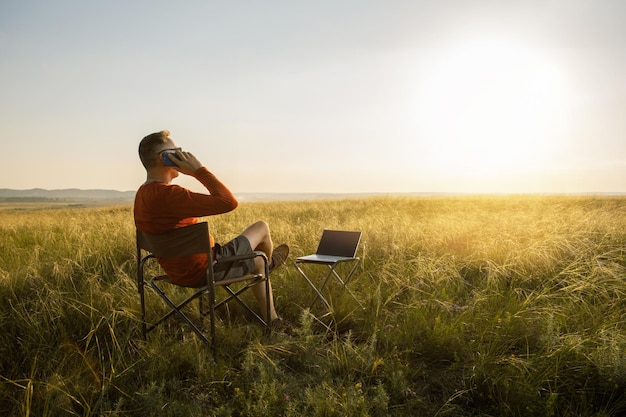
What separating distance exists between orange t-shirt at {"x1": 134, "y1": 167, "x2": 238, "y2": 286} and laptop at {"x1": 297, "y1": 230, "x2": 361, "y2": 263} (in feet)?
3.71

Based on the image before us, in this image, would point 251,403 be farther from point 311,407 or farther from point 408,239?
point 408,239

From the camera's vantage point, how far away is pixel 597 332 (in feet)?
10.1

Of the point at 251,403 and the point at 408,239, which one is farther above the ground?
the point at 408,239

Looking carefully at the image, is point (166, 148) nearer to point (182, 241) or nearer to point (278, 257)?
point (182, 241)

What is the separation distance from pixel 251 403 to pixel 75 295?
2389mm

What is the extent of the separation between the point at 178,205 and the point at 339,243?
1.69 meters

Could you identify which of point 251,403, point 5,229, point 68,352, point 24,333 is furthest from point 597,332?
point 5,229

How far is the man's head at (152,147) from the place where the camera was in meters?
3.02

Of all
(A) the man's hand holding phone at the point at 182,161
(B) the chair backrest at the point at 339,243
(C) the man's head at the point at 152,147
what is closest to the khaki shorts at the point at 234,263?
(A) the man's hand holding phone at the point at 182,161

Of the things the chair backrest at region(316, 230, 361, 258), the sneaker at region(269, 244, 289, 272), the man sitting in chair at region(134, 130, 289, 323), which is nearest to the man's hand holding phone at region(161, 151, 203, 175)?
the man sitting in chair at region(134, 130, 289, 323)

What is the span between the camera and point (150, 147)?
302 cm

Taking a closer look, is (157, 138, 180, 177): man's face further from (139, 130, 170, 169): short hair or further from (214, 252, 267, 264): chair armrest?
(214, 252, 267, 264): chair armrest

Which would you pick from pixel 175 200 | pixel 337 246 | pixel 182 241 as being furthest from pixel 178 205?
pixel 337 246

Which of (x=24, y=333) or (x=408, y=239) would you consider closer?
(x=24, y=333)
